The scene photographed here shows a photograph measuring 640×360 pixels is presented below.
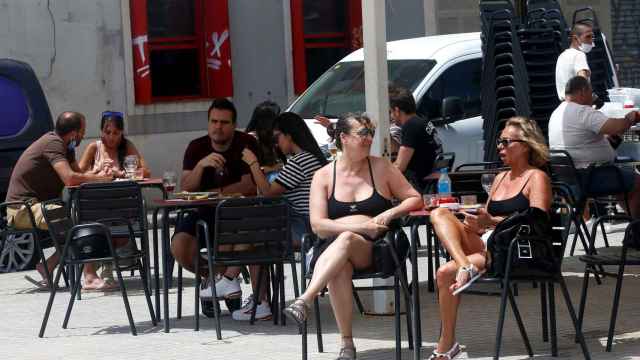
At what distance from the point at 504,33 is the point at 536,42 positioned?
1036mm

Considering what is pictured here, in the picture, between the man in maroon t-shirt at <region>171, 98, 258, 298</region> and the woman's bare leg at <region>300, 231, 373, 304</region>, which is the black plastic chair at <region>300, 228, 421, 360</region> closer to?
the woman's bare leg at <region>300, 231, 373, 304</region>

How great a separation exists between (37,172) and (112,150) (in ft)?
2.06

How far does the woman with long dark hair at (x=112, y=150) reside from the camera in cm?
1239

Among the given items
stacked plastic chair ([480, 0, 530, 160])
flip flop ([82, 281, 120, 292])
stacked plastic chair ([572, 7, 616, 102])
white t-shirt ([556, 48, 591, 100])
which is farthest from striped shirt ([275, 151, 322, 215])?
stacked plastic chair ([572, 7, 616, 102])

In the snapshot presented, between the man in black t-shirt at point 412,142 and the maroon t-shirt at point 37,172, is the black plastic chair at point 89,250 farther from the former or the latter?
the man in black t-shirt at point 412,142

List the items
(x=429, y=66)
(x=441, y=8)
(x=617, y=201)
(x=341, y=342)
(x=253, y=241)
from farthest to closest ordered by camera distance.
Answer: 1. (x=441, y=8)
2. (x=429, y=66)
3. (x=617, y=201)
4. (x=253, y=241)
5. (x=341, y=342)

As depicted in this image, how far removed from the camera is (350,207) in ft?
29.3

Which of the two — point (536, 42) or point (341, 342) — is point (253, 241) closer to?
point (341, 342)

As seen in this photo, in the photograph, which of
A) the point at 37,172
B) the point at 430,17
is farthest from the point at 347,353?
the point at 430,17

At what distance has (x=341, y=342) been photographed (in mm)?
8609

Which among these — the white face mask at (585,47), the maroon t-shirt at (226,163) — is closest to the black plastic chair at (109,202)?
the maroon t-shirt at (226,163)

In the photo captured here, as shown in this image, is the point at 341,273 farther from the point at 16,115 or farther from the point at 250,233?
the point at 16,115

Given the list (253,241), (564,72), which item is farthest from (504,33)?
(253,241)

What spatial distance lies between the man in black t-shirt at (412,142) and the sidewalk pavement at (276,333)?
1.31m
